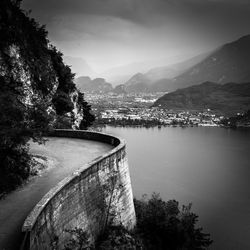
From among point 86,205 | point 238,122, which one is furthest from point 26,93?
point 238,122

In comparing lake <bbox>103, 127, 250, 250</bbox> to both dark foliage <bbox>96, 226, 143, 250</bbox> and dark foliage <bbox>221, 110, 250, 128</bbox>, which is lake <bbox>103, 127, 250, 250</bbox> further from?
dark foliage <bbox>221, 110, 250, 128</bbox>

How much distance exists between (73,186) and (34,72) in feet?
78.3

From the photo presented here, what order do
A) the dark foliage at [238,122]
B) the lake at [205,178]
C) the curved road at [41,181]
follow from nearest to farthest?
the curved road at [41,181], the lake at [205,178], the dark foliage at [238,122]

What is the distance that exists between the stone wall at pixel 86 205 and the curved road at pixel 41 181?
2.34 ft

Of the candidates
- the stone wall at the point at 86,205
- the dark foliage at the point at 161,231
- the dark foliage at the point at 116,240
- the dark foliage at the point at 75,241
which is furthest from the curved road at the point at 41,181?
the dark foliage at the point at 161,231

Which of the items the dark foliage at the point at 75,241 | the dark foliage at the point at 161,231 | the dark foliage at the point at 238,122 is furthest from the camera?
the dark foliage at the point at 238,122

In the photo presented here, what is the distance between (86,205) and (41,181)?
96.4 inches

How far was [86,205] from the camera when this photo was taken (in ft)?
35.0

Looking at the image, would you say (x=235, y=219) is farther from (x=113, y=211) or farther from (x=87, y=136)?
(x=113, y=211)

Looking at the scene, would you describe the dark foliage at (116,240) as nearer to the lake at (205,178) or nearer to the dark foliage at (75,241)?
the dark foliage at (75,241)

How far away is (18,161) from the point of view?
12.7 m

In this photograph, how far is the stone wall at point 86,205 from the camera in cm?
792

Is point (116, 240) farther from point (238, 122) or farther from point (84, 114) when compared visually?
point (238, 122)

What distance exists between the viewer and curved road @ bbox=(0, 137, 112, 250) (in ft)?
26.9
